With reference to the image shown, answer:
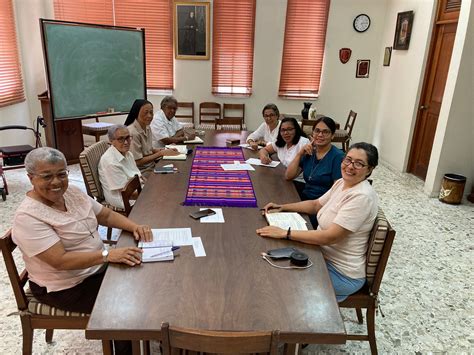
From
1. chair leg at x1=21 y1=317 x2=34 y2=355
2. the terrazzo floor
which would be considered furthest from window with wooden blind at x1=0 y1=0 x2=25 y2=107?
chair leg at x1=21 y1=317 x2=34 y2=355

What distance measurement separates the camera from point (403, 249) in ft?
10.6

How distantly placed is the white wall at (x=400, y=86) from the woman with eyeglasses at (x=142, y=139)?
147 inches

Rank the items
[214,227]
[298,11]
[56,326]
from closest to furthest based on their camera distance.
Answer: [56,326], [214,227], [298,11]

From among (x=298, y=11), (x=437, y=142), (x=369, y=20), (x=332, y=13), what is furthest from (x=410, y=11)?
(x=437, y=142)

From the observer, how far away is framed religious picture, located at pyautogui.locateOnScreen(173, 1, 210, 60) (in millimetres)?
5809

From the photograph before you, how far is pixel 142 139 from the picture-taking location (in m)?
3.38

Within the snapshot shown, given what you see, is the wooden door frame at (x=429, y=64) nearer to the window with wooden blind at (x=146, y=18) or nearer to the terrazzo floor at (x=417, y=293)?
the terrazzo floor at (x=417, y=293)

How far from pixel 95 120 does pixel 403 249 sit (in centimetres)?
504

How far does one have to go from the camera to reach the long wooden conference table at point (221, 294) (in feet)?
3.92

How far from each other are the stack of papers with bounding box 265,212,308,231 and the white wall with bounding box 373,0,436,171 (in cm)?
399

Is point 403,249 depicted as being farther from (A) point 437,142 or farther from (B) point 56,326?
(B) point 56,326

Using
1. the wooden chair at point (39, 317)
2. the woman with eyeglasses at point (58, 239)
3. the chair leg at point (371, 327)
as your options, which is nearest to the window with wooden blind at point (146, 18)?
the woman with eyeglasses at point (58, 239)

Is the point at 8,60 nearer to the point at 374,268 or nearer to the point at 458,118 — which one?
the point at 374,268

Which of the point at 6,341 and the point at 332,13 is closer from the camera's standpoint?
the point at 6,341
